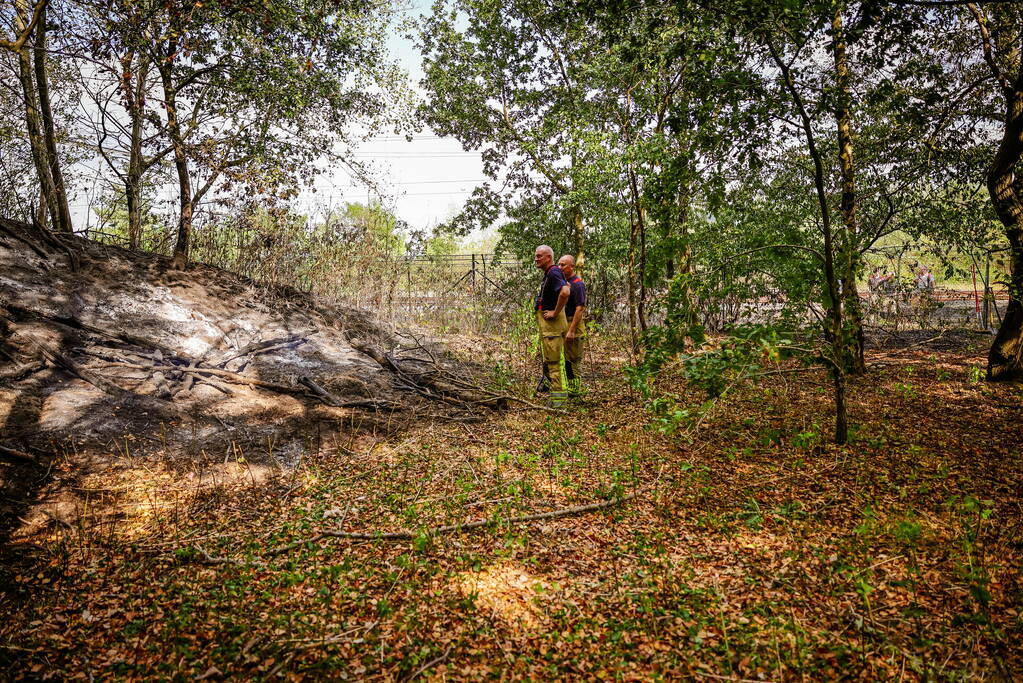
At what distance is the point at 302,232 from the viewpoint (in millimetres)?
9008

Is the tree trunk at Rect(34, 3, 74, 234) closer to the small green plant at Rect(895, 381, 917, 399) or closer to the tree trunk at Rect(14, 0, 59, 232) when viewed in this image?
Answer: the tree trunk at Rect(14, 0, 59, 232)

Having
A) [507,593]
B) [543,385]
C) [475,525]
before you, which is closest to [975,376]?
[543,385]

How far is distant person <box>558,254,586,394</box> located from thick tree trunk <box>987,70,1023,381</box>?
4.84m

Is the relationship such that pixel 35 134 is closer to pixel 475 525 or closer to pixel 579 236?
pixel 475 525

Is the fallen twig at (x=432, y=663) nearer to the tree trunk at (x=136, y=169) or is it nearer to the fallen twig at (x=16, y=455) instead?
the fallen twig at (x=16, y=455)

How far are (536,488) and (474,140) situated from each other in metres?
9.59

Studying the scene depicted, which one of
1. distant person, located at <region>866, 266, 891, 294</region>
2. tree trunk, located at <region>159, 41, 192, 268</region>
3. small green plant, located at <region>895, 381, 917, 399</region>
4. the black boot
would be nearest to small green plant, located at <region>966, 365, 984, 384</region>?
small green plant, located at <region>895, 381, 917, 399</region>

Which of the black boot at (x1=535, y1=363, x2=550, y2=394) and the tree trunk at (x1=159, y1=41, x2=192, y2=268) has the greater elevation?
the tree trunk at (x1=159, y1=41, x2=192, y2=268)

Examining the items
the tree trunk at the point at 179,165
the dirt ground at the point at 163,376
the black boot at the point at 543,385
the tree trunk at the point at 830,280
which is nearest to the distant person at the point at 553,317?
the black boot at the point at 543,385

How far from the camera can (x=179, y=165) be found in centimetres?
758

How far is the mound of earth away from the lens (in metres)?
4.44

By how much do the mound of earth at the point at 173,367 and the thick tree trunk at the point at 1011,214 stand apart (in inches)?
246

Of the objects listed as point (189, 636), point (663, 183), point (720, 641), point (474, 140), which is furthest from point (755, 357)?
point (474, 140)

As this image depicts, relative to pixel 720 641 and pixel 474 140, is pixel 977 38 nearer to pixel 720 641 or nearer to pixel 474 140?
pixel 474 140
